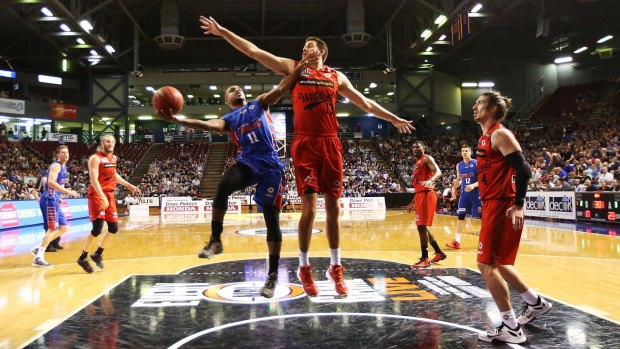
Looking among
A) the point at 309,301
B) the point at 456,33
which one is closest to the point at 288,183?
the point at 456,33

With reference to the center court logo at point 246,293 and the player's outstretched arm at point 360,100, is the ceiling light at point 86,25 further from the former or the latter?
the player's outstretched arm at point 360,100

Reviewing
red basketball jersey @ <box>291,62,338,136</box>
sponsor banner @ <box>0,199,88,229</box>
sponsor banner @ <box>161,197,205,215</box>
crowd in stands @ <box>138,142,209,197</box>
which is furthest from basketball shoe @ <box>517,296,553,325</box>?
crowd in stands @ <box>138,142,209,197</box>

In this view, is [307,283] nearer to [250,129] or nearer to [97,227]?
[250,129]

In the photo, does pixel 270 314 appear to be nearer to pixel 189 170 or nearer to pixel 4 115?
pixel 189 170

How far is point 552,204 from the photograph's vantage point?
17.3m

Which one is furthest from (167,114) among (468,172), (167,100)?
(468,172)

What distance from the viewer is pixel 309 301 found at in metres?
5.68

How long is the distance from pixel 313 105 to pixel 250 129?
721 mm

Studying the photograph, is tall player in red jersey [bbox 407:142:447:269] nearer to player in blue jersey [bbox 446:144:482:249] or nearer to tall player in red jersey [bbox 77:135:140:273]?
player in blue jersey [bbox 446:144:482:249]

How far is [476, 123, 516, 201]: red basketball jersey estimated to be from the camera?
4.40m

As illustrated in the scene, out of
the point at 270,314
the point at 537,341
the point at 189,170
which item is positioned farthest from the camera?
the point at 189,170

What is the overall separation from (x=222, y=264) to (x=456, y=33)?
19.0 meters

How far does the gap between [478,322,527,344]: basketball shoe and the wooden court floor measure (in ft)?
4.32

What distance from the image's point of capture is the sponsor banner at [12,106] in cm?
3241
